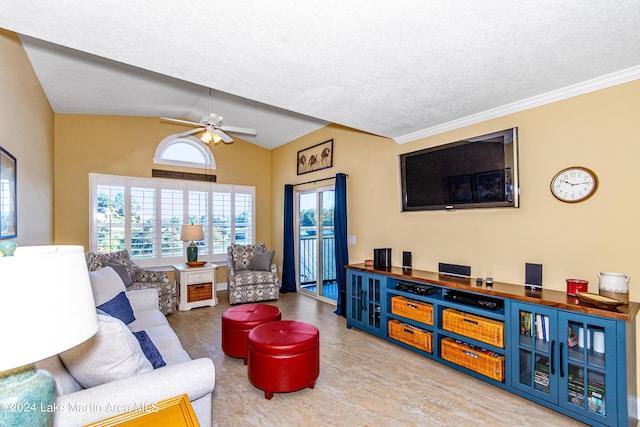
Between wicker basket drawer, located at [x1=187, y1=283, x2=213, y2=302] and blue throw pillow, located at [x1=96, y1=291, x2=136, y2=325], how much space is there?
2.10 meters

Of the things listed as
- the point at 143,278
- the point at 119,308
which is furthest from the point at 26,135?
the point at 143,278

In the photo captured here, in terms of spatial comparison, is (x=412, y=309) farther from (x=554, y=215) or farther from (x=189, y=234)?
(x=189, y=234)

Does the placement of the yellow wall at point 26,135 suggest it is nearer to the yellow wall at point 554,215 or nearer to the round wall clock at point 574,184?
the yellow wall at point 554,215

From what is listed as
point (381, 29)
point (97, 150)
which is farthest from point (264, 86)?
point (97, 150)

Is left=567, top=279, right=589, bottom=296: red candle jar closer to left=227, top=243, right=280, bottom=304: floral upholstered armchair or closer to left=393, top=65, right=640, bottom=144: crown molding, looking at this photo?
left=393, top=65, right=640, bottom=144: crown molding

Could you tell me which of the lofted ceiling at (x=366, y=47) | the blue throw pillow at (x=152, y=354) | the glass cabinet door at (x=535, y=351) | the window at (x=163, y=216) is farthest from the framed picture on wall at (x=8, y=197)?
the glass cabinet door at (x=535, y=351)

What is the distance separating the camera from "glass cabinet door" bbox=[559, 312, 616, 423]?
80.7 inches

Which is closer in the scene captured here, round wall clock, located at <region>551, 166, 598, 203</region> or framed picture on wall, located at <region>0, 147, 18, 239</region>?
framed picture on wall, located at <region>0, 147, 18, 239</region>

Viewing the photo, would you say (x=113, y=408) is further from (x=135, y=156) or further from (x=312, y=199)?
(x=135, y=156)

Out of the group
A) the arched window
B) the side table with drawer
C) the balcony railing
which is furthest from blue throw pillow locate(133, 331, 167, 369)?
the arched window

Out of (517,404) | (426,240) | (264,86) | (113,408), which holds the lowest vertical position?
(517,404)

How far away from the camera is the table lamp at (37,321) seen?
704 mm

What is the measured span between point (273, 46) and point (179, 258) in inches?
192

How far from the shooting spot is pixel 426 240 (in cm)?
375
